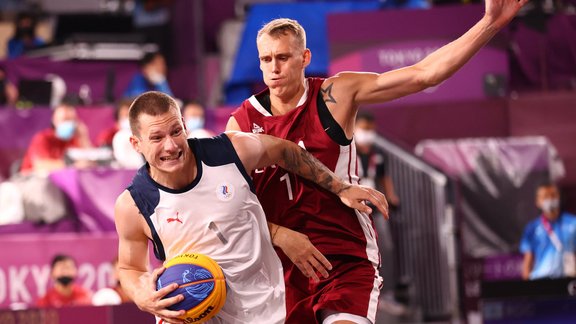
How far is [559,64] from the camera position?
13586 millimetres

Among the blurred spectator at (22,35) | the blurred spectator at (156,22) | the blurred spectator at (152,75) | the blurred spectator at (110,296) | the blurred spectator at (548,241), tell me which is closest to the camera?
the blurred spectator at (110,296)

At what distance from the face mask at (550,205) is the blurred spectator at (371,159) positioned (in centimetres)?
181

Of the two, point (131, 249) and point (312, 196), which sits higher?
point (312, 196)

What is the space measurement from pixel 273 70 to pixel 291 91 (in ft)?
0.53

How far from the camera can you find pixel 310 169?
5594 mm

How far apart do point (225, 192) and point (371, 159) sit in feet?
21.6

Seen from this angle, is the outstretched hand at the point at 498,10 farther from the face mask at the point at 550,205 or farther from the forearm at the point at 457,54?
the face mask at the point at 550,205

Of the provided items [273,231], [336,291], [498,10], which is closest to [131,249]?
[273,231]

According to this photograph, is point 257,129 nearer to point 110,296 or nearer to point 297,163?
point 297,163

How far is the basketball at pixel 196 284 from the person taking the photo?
4.92 metres

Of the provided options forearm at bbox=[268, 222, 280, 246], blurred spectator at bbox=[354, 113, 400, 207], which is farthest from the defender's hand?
blurred spectator at bbox=[354, 113, 400, 207]

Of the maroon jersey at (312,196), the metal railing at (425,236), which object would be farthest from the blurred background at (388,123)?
the maroon jersey at (312,196)

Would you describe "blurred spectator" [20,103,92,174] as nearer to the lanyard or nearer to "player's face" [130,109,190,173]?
the lanyard

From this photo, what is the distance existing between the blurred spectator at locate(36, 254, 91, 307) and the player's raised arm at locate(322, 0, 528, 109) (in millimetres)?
4974
